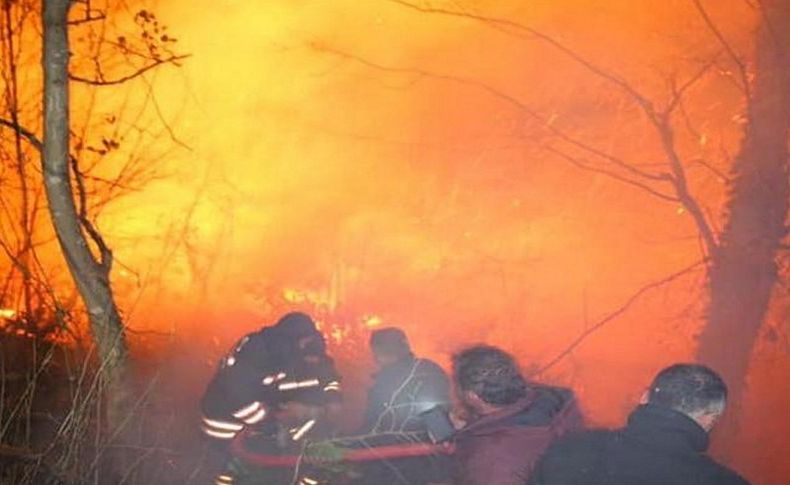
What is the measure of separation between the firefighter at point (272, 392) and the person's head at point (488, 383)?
67.1 inches

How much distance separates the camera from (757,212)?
7.59m

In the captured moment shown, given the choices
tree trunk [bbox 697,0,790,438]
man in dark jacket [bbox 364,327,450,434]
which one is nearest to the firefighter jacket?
man in dark jacket [bbox 364,327,450,434]

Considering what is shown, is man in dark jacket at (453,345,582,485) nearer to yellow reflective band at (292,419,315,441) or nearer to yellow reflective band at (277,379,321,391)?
yellow reflective band at (292,419,315,441)

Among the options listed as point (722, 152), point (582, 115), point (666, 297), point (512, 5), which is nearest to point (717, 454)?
point (666, 297)

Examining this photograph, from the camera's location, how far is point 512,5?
894cm

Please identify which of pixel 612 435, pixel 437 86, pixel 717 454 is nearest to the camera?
pixel 612 435

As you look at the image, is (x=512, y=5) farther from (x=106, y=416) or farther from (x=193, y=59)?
(x=106, y=416)

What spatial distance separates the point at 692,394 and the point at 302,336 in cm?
321

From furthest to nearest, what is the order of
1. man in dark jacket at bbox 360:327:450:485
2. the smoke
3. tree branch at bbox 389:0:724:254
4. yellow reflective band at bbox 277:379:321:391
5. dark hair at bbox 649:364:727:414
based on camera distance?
the smoke → tree branch at bbox 389:0:724:254 → yellow reflective band at bbox 277:379:321:391 → man in dark jacket at bbox 360:327:450:485 → dark hair at bbox 649:364:727:414

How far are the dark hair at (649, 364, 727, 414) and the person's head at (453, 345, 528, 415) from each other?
652 millimetres

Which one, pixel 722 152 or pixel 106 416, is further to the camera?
pixel 722 152

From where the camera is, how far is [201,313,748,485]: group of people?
2631 mm

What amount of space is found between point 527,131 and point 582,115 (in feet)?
2.18

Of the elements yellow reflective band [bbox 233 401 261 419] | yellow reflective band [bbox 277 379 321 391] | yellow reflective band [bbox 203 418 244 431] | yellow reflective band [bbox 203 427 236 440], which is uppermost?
yellow reflective band [bbox 277 379 321 391]
